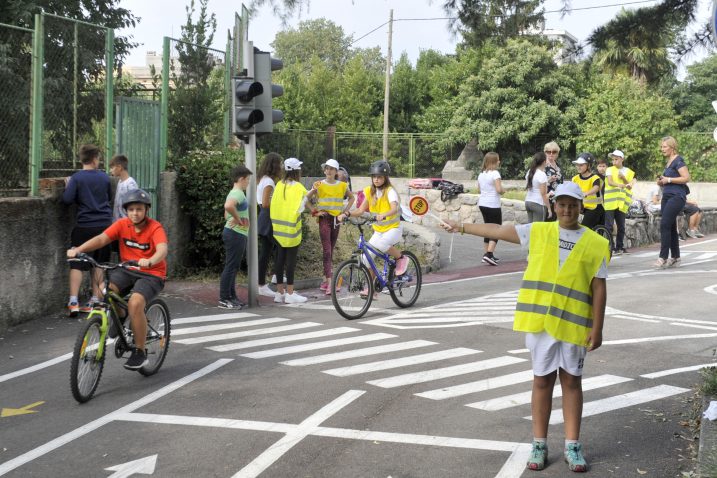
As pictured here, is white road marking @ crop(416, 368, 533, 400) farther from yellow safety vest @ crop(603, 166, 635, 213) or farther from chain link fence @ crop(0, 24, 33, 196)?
yellow safety vest @ crop(603, 166, 635, 213)

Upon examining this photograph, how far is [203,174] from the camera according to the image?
44.8 ft

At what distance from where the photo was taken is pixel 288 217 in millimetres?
11891

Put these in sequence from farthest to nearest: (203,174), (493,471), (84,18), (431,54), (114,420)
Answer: (431,54), (84,18), (203,174), (114,420), (493,471)

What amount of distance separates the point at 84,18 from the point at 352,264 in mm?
13116

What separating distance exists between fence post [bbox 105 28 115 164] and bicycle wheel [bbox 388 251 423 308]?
4174mm

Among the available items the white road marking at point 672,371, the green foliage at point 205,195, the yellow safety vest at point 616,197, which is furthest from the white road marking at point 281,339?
the yellow safety vest at point 616,197

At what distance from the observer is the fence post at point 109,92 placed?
40.6 ft

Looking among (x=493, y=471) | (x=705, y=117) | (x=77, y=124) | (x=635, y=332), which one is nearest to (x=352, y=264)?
(x=635, y=332)

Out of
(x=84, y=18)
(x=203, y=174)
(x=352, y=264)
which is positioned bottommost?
(x=352, y=264)

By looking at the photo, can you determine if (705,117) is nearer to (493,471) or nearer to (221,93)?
(221,93)

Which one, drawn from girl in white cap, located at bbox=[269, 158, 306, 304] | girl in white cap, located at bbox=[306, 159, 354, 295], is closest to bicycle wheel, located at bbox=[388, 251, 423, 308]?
girl in white cap, located at bbox=[269, 158, 306, 304]

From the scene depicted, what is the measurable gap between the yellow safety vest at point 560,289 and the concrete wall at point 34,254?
21.2ft

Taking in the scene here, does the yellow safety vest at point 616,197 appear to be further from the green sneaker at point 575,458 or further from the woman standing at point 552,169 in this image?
the green sneaker at point 575,458

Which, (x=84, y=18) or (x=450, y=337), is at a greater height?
(x=84, y=18)
